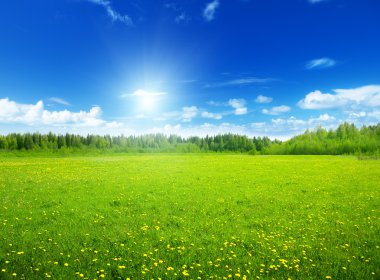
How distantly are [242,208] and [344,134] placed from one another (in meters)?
175

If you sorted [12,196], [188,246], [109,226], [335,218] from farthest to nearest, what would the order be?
[12,196]
[335,218]
[109,226]
[188,246]

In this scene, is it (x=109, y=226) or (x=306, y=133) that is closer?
(x=109, y=226)

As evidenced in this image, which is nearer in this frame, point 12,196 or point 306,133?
point 12,196

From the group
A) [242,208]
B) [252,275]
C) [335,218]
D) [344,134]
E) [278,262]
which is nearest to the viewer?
[252,275]

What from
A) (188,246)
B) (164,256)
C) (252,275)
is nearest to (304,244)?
(252,275)

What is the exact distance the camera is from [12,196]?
2066 centimetres

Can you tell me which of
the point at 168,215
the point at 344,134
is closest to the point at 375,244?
the point at 168,215

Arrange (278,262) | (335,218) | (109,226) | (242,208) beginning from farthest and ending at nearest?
(242,208) → (335,218) → (109,226) → (278,262)

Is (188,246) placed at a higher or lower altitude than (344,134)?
lower

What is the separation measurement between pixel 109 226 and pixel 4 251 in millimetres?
4398

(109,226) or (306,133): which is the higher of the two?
(306,133)

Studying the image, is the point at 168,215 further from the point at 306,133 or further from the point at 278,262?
the point at 306,133

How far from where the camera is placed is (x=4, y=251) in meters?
10.2

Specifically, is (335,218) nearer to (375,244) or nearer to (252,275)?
(375,244)
